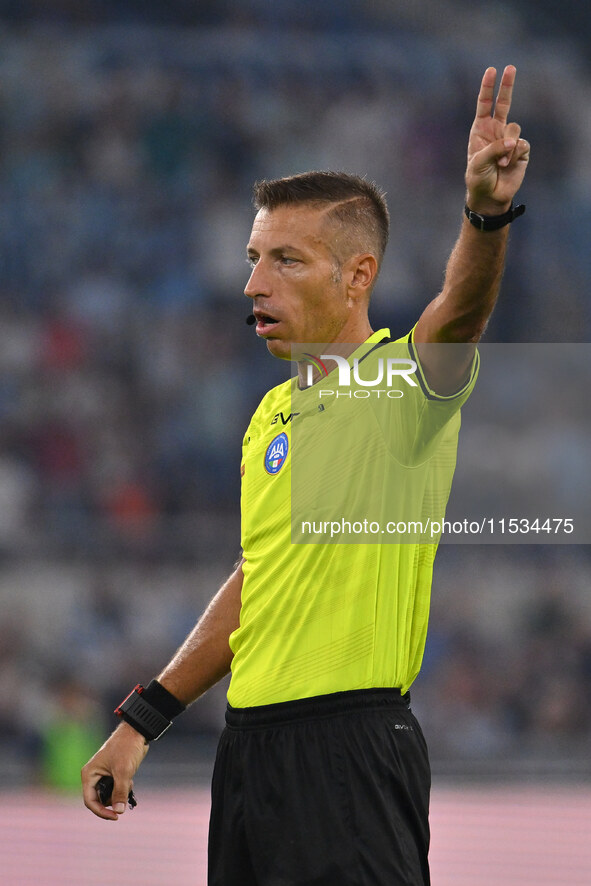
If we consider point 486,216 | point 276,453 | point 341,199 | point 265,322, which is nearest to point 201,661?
point 276,453

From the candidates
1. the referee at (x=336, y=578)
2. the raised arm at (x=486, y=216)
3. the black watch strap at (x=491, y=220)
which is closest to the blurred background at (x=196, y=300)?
the referee at (x=336, y=578)

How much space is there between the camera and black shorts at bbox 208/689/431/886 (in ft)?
6.77

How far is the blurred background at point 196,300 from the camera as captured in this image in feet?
26.7

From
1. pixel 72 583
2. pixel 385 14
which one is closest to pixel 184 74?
pixel 385 14

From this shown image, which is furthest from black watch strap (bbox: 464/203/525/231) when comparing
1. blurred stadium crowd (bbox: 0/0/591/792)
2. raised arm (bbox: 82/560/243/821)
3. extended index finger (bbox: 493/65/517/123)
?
blurred stadium crowd (bbox: 0/0/591/792)

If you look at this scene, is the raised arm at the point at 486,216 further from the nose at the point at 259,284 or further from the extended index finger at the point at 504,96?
the nose at the point at 259,284

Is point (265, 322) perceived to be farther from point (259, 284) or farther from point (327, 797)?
point (327, 797)

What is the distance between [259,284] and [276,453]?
33cm

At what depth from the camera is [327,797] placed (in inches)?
82.9

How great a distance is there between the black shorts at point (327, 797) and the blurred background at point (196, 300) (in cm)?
563

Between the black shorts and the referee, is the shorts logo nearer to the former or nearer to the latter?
the referee

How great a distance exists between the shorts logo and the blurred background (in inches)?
222

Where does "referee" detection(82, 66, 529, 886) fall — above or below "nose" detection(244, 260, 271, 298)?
below

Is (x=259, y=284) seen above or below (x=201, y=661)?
above
